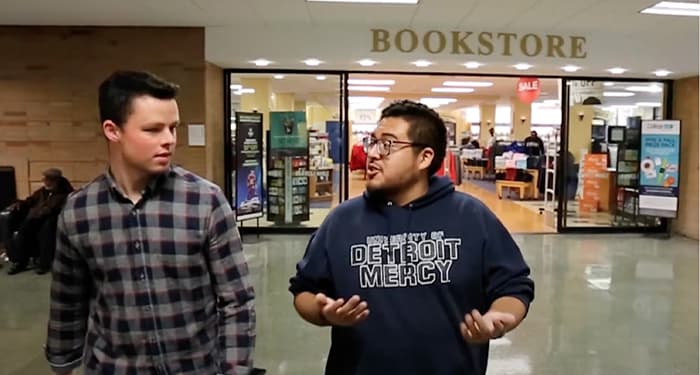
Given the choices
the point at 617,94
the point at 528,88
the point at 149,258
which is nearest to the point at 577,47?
the point at 528,88

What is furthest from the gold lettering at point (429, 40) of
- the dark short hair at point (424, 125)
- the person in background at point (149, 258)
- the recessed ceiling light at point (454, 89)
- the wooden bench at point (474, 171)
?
the wooden bench at point (474, 171)

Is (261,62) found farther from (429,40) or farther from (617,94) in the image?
(617,94)

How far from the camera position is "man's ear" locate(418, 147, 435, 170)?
169 centimetres

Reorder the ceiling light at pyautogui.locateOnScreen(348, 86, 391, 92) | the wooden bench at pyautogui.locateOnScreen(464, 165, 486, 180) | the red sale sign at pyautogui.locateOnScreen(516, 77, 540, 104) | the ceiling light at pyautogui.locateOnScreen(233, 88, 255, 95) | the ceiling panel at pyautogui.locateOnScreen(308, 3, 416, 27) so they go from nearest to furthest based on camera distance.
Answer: the ceiling panel at pyautogui.locateOnScreen(308, 3, 416, 27), the ceiling light at pyautogui.locateOnScreen(233, 88, 255, 95), the red sale sign at pyautogui.locateOnScreen(516, 77, 540, 104), the ceiling light at pyautogui.locateOnScreen(348, 86, 391, 92), the wooden bench at pyautogui.locateOnScreen(464, 165, 486, 180)

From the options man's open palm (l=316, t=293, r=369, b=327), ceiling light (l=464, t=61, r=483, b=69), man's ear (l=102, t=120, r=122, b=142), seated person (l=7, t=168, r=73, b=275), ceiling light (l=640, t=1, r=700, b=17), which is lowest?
seated person (l=7, t=168, r=73, b=275)

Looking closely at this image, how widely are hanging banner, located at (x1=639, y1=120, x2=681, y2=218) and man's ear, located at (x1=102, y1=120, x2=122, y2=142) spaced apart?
340 inches

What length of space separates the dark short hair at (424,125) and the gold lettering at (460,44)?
5877mm

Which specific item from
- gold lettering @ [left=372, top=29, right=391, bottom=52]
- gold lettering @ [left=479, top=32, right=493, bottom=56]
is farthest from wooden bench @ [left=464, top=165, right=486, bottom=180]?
gold lettering @ [left=372, top=29, right=391, bottom=52]

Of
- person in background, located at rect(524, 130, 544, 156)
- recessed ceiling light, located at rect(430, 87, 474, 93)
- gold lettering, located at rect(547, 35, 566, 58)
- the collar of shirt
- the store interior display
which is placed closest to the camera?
the collar of shirt

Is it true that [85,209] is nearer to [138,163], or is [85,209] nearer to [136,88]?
[138,163]

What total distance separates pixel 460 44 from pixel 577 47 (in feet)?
5.13

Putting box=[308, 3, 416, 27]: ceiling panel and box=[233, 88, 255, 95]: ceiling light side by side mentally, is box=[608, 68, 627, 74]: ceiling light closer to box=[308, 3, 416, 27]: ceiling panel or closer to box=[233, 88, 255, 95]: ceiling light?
box=[308, 3, 416, 27]: ceiling panel

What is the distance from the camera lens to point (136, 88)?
149cm

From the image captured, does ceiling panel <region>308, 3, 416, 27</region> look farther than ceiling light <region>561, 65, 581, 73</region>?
No
